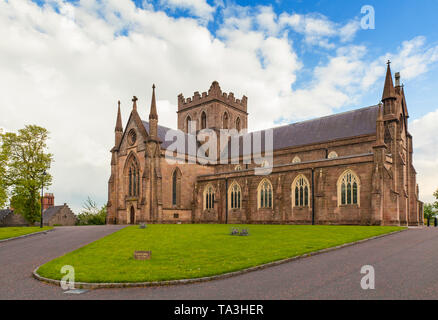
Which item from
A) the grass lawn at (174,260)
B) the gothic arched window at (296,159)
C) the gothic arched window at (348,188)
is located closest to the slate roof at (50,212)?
the gothic arched window at (296,159)

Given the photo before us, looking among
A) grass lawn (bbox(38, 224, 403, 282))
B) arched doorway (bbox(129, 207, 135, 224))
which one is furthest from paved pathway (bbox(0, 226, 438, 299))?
arched doorway (bbox(129, 207, 135, 224))

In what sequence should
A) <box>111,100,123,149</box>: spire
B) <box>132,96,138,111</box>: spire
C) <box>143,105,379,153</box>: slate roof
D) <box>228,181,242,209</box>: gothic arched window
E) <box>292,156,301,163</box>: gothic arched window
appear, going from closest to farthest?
<box>143,105,379,153</box>: slate roof
<box>228,181,242,209</box>: gothic arched window
<box>292,156,301,163</box>: gothic arched window
<box>132,96,138,111</box>: spire
<box>111,100,123,149</box>: spire

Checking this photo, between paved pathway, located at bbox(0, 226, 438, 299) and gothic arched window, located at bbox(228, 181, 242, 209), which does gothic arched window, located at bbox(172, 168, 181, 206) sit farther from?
paved pathway, located at bbox(0, 226, 438, 299)

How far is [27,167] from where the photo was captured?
142 ft

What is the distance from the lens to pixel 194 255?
1379 cm

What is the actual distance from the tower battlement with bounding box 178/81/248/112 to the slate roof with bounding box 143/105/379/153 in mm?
13286

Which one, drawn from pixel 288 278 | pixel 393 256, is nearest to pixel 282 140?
pixel 393 256

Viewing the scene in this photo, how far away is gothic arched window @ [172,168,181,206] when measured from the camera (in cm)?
4475

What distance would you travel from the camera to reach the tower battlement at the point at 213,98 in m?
58.1

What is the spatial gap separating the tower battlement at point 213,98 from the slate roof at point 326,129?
43.6 feet

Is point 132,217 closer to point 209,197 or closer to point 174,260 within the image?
point 209,197

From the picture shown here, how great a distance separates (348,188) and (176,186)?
22449 mm

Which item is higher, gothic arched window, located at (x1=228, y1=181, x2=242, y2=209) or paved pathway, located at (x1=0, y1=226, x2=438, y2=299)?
gothic arched window, located at (x1=228, y1=181, x2=242, y2=209)
